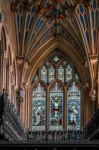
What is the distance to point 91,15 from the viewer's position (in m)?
44.9

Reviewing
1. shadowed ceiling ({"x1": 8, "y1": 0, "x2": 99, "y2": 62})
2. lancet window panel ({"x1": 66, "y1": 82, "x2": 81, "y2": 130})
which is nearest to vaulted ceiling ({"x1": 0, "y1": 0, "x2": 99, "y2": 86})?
shadowed ceiling ({"x1": 8, "y1": 0, "x2": 99, "y2": 62})

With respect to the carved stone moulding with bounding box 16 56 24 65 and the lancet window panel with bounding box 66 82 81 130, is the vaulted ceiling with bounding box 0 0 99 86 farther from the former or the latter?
the lancet window panel with bounding box 66 82 81 130

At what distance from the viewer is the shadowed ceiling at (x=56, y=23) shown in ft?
147

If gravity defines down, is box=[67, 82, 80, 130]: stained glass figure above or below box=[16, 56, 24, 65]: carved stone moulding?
below

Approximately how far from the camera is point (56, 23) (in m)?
48.2

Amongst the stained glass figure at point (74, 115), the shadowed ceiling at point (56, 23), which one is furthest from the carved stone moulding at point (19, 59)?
the stained glass figure at point (74, 115)

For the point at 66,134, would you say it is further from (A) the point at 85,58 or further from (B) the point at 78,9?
(B) the point at 78,9

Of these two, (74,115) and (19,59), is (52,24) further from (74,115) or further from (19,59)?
(74,115)

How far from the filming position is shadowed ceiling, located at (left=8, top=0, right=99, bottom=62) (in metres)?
44.7

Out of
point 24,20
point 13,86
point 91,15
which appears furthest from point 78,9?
point 13,86

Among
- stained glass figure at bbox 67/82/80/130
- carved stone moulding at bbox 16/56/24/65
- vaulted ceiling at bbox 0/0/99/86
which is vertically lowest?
stained glass figure at bbox 67/82/80/130

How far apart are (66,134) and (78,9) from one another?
10058 mm

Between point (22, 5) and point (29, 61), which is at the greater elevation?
point (22, 5)

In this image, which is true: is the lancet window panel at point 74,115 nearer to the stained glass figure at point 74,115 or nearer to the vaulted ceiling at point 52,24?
the stained glass figure at point 74,115
